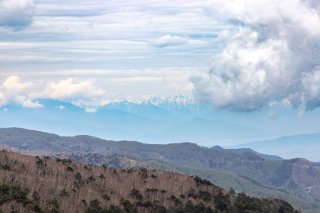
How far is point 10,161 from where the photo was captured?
84.1m

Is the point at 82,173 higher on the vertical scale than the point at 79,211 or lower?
higher

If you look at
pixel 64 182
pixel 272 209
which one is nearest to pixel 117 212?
pixel 64 182

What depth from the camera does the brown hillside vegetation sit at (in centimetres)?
6581

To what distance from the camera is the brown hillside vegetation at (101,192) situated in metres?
65.8

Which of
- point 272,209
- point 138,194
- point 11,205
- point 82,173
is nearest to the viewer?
point 11,205

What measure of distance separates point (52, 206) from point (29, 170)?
1970 cm

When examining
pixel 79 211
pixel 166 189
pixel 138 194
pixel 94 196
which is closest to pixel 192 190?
pixel 166 189

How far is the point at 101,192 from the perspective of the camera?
8056 centimetres

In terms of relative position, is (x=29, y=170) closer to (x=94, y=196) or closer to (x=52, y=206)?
(x=94, y=196)

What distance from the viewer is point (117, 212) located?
71000mm

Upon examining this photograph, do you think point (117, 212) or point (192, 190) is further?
point (192, 190)

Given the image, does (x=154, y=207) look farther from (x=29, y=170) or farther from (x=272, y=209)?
(x=272, y=209)

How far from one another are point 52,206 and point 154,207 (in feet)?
62.3

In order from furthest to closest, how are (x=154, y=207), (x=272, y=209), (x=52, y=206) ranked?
(x=272, y=209), (x=154, y=207), (x=52, y=206)
